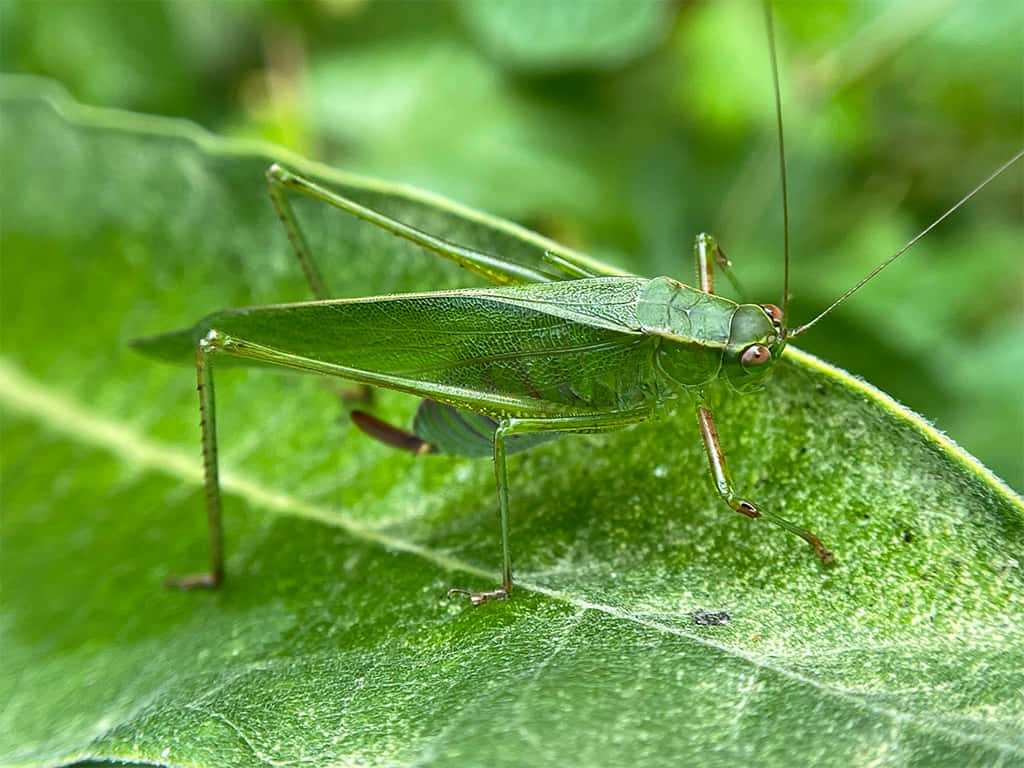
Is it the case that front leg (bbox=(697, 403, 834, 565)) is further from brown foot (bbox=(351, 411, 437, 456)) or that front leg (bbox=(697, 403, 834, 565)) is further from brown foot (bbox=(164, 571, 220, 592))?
brown foot (bbox=(164, 571, 220, 592))

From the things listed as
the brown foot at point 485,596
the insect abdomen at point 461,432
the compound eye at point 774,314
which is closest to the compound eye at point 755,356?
the compound eye at point 774,314

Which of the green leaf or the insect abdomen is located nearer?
the green leaf

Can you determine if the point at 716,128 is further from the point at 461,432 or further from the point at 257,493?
the point at 257,493

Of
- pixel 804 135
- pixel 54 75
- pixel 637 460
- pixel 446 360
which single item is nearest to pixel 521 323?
pixel 446 360

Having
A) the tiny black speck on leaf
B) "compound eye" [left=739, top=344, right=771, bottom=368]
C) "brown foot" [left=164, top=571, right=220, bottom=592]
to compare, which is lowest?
the tiny black speck on leaf

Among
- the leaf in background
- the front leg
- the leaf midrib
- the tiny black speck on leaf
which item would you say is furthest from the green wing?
the leaf in background

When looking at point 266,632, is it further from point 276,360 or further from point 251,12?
point 251,12

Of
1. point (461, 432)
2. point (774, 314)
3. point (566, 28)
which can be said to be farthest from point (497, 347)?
point (566, 28)
